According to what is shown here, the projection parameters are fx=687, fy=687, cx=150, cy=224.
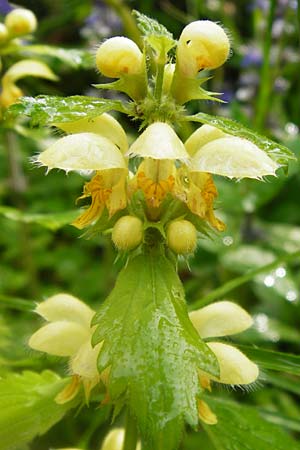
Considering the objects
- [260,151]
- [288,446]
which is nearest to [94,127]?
[260,151]

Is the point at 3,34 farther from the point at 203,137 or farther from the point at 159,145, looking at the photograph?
the point at 159,145

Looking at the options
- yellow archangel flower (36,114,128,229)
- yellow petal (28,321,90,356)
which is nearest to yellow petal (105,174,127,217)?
yellow archangel flower (36,114,128,229)

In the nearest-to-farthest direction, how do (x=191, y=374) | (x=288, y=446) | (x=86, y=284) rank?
(x=191, y=374)
(x=288, y=446)
(x=86, y=284)

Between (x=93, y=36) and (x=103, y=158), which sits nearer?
(x=103, y=158)

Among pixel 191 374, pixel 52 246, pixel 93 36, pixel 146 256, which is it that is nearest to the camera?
pixel 191 374

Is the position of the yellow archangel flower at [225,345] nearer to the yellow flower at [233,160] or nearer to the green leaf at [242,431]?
the green leaf at [242,431]

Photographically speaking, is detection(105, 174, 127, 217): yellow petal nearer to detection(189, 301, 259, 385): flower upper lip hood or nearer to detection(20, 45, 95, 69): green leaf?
detection(189, 301, 259, 385): flower upper lip hood

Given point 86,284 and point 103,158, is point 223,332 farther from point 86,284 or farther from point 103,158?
point 86,284
